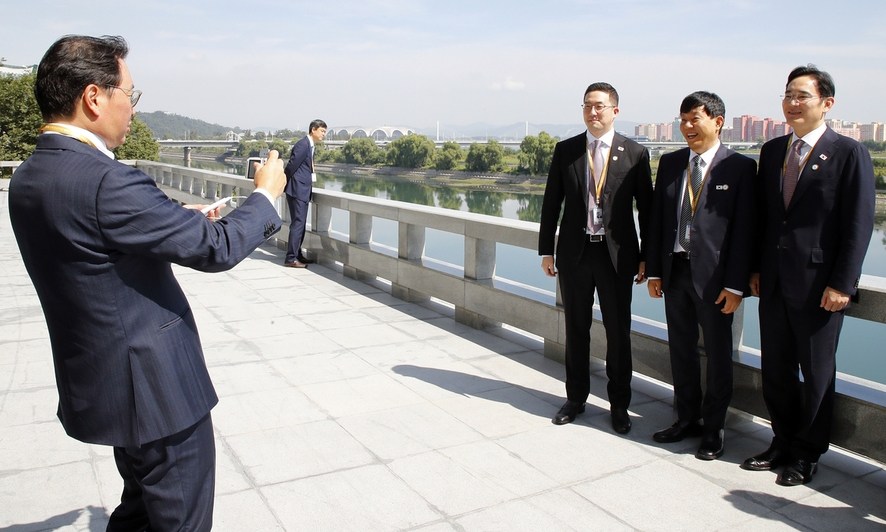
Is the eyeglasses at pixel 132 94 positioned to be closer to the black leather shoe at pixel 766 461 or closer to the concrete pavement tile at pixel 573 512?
the concrete pavement tile at pixel 573 512

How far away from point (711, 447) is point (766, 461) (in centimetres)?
27

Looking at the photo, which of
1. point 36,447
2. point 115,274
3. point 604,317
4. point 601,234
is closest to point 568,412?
point 604,317

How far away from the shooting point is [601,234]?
425 cm

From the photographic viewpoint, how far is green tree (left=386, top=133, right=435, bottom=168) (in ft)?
202

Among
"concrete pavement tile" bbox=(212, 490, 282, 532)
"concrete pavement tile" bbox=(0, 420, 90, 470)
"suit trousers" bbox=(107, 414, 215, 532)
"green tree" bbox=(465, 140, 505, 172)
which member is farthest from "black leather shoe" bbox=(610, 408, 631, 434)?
"green tree" bbox=(465, 140, 505, 172)

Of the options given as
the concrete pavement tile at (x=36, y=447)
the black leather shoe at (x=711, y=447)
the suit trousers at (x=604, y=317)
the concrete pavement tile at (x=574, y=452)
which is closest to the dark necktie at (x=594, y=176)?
the suit trousers at (x=604, y=317)

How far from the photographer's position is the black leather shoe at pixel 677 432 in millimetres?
4066

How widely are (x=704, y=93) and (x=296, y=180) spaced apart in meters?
6.37

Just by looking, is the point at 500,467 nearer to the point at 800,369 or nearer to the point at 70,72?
the point at 800,369

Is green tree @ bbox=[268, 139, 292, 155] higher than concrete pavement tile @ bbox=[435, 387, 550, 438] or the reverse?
higher

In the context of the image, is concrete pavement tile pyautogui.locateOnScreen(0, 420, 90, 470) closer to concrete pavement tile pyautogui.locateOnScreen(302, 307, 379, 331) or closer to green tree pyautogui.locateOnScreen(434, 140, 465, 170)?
concrete pavement tile pyautogui.locateOnScreen(302, 307, 379, 331)

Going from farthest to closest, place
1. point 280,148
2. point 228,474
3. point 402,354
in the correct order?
1. point 402,354
2. point 228,474
3. point 280,148

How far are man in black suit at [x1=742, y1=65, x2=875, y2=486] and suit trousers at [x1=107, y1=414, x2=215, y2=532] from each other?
2.68 m

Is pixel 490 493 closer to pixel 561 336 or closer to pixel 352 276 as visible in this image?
pixel 561 336
